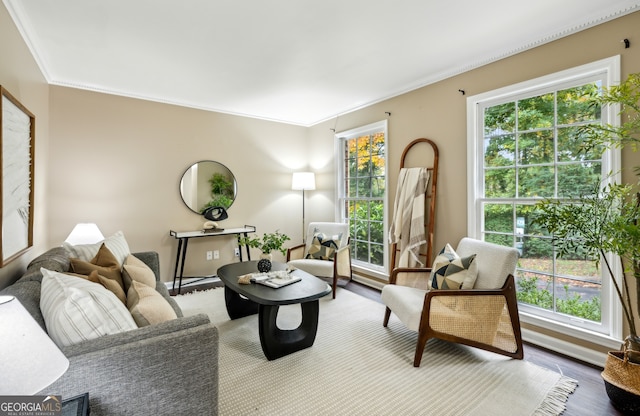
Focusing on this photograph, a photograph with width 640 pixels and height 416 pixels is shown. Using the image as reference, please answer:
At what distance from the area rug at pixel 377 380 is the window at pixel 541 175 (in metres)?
0.65

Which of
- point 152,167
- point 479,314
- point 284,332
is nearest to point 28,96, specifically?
point 152,167

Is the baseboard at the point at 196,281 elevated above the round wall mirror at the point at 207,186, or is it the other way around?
the round wall mirror at the point at 207,186

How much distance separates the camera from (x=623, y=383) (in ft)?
5.69

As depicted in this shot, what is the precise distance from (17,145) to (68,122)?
172 cm

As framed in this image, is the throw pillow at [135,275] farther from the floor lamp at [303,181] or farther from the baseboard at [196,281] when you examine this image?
the floor lamp at [303,181]

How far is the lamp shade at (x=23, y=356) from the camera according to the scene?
690 millimetres

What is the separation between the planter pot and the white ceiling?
2297 mm

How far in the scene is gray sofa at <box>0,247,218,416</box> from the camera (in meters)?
1.01

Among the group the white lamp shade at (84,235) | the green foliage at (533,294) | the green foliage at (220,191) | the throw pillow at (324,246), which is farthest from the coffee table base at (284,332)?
the green foliage at (220,191)

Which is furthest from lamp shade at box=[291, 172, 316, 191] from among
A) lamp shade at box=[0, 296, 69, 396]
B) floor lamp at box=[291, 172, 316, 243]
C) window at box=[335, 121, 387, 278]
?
lamp shade at box=[0, 296, 69, 396]

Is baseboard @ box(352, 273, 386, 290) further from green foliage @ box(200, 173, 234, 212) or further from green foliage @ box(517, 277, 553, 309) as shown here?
green foliage @ box(200, 173, 234, 212)

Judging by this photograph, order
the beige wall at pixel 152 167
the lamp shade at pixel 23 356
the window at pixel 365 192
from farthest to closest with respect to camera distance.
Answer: the window at pixel 365 192, the beige wall at pixel 152 167, the lamp shade at pixel 23 356

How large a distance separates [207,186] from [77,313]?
3308 mm

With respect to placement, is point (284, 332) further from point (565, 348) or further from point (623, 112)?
point (623, 112)
